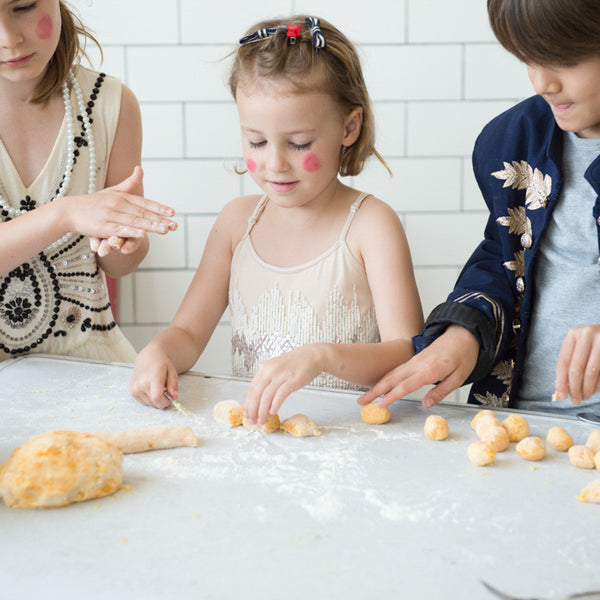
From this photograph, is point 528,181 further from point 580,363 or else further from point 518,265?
point 580,363

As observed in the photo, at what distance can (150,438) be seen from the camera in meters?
0.83

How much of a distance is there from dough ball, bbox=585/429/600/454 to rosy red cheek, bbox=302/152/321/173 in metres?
0.61

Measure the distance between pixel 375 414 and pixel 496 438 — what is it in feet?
0.52

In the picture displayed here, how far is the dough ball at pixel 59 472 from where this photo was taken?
0.69m

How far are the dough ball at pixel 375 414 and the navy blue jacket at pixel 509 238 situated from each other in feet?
0.60

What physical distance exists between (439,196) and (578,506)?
1.59 meters

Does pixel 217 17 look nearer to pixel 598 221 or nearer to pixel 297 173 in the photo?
pixel 297 173

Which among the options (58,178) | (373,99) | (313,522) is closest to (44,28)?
(58,178)

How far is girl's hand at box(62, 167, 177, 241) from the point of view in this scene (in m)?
1.03

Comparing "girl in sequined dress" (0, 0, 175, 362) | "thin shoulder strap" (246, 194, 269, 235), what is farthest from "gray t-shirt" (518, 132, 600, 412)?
"girl in sequined dress" (0, 0, 175, 362)

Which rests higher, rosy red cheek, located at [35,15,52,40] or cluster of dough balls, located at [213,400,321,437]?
rosy red cheek, located at [35,15,52,40]

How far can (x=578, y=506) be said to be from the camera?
0.70m

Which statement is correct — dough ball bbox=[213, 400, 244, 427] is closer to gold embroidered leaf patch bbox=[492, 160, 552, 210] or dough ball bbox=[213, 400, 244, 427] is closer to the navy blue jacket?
the navy blue jacket

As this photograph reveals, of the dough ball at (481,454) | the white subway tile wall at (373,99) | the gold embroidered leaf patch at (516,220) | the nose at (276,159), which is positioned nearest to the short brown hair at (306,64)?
the nose at (276,159)
